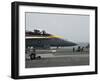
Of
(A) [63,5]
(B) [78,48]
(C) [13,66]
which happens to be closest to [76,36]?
(B) [78,48]

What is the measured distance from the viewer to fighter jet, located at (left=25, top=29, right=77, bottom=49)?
1.27 m

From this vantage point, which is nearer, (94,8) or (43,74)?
(43,74)

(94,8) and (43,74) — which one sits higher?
(94,8)

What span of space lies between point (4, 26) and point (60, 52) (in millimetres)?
278

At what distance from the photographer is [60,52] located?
1.33 m

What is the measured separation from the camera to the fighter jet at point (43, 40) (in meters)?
1.27

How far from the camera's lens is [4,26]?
4.15ft

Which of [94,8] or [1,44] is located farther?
[94,8]

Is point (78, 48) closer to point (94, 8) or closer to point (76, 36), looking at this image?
point (76, 36)

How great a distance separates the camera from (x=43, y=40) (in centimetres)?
130

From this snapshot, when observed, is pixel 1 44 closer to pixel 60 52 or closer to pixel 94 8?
pixel 60 52

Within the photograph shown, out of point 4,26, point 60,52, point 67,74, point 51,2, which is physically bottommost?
point 67,74

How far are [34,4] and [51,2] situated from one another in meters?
0.11

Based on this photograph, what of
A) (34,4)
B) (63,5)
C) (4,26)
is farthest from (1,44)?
(63,5)
